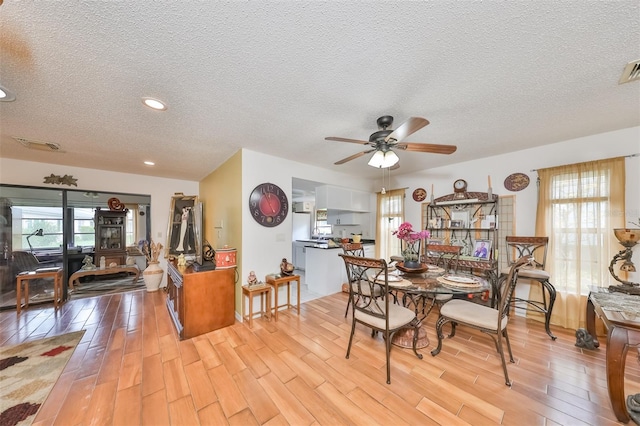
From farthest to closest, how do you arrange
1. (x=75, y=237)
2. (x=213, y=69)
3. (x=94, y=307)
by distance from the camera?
(x=75, y=237)
(x=94, y=307)
(x=213, y=69)

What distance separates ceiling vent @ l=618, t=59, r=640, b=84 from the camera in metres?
1.42

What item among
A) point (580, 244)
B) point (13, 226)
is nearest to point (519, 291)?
point (580, 244)

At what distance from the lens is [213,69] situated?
4.77ft

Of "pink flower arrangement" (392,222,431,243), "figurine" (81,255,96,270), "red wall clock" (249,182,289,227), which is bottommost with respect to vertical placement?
"figurine" (81,255,96,270)

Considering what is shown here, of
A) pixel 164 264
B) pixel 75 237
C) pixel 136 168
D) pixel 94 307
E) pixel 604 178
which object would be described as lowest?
pixel 94 307

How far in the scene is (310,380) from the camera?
1.79m

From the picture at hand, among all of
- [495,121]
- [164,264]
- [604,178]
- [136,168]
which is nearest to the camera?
[495,121]

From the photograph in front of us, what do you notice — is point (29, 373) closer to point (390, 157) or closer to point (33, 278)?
point (33, 278)

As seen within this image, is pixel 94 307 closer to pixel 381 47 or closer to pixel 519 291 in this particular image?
pixel 381 47

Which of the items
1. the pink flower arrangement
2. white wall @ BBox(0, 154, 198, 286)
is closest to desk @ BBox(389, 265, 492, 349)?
the pink flower arrangement

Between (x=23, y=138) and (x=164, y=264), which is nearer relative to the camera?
(x=23, y=138)

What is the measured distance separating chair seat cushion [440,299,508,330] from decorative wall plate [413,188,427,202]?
237 centimetres

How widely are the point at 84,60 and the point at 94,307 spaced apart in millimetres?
3792

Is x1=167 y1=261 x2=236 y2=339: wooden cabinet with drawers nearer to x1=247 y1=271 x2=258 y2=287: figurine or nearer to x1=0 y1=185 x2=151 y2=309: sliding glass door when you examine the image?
x1=247 y1=271 x2=258 y2=287: figurine
